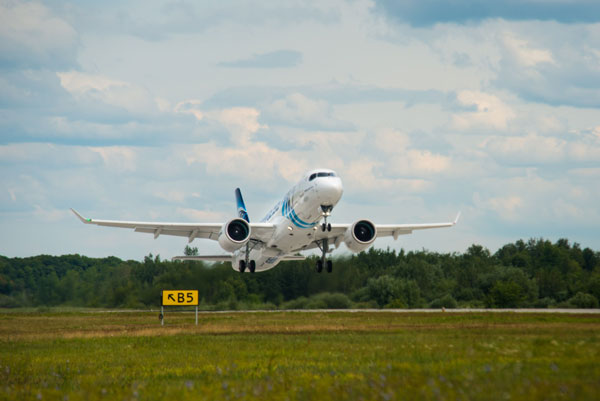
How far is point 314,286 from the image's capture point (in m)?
53.8

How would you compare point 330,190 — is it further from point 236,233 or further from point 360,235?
point 236,233

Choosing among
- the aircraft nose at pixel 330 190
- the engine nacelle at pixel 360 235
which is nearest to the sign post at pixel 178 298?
the engine nacelle at pixel 360 235

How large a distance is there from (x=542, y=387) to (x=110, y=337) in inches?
898

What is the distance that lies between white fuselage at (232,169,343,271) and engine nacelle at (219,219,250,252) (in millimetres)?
1666

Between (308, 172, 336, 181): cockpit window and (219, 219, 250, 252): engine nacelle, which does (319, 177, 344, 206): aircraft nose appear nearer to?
(308, 172, 336, 181): cockpit window

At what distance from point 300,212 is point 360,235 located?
6.00 metres

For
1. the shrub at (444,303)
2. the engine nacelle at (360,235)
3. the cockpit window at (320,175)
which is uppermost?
the cockpit window at (320,175)

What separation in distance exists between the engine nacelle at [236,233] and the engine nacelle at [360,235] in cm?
594

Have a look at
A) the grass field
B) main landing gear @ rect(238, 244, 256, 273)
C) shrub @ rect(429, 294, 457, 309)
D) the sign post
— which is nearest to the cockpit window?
the sign post

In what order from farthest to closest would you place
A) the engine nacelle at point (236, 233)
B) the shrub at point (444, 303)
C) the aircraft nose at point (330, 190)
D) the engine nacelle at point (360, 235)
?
the shrub at point (444, 303)
the engine nacelle at point (360, 235)
the engine nacelle at point (236, 233)
the aircraft nose at point (330, 190)

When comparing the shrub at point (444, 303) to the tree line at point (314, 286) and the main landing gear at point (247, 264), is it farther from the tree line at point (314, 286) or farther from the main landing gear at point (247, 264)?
the main landing gear at point (247, 264)

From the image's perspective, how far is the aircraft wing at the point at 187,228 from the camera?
41.1 metres

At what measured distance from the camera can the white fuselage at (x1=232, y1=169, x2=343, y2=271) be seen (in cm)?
3453

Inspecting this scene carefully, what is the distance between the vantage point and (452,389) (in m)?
10.0
